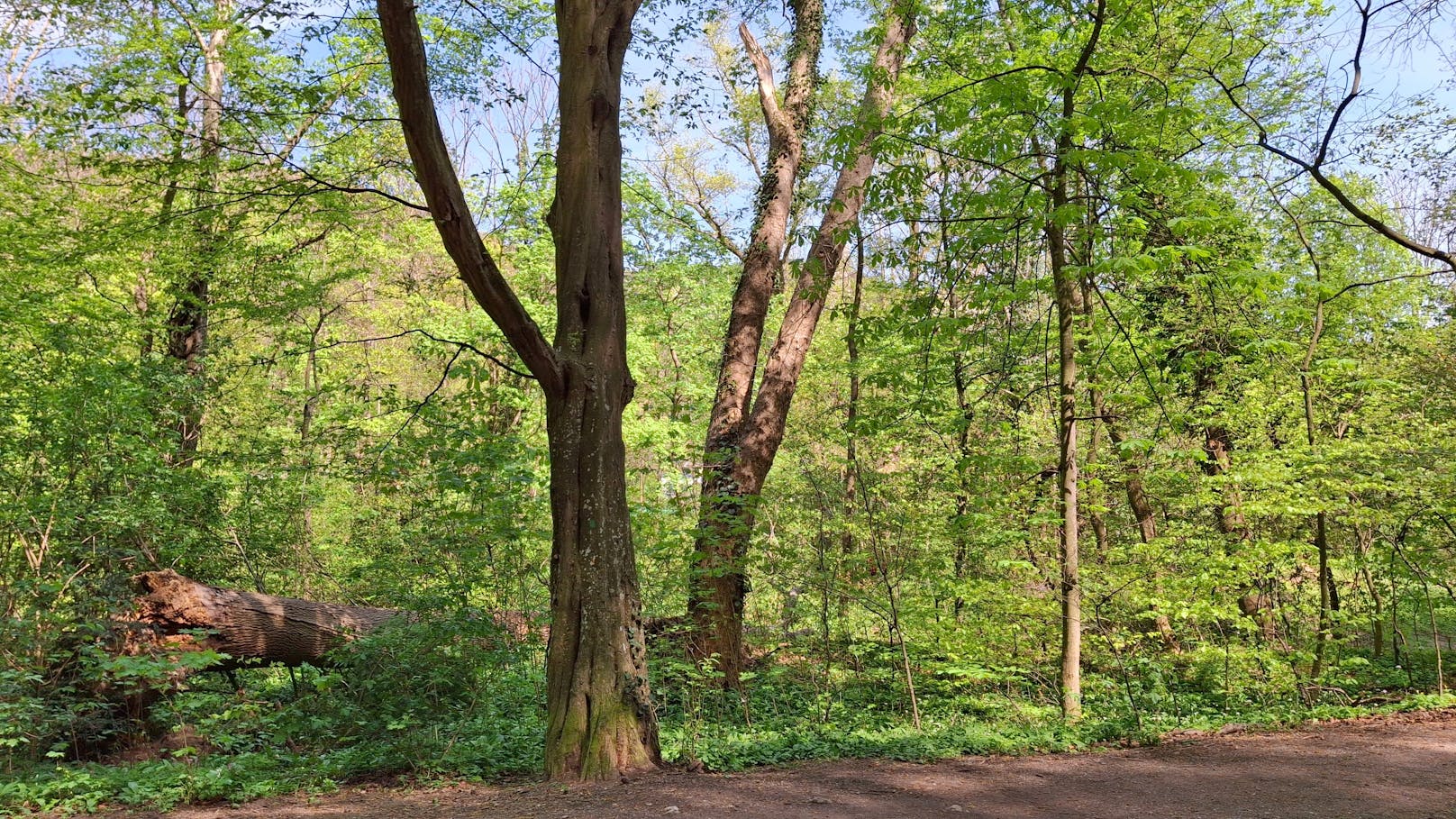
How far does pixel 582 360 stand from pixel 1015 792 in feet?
12.1

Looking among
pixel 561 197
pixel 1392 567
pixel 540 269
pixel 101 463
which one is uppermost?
pixel 540 269

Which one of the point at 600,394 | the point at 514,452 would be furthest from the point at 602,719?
the point at 514,452

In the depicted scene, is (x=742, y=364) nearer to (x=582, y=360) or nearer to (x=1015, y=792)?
(x=582, y=360)

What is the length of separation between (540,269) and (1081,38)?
10.5 metres

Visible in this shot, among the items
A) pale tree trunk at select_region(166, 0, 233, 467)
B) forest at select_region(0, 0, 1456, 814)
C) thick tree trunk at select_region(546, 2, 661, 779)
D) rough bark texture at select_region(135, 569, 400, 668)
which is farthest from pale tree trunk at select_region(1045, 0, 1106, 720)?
pale tree trunk at select_region(166, 0, 233, 467)

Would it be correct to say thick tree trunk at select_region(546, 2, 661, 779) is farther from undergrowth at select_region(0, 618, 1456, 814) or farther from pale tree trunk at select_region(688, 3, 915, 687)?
pale tree trunk at select_region(688, 3, 915, 687)

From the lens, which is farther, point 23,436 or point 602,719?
point 23,436

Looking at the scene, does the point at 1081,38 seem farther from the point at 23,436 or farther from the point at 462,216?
the point at 23,436

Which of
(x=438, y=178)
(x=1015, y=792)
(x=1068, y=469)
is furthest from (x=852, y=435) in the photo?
(x=438, y=178)

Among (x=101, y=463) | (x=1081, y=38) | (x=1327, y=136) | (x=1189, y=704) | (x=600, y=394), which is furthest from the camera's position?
(x=1189, y=704)

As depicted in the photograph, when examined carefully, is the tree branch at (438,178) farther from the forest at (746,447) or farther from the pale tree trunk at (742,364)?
the pale tree trunk at (742,364)

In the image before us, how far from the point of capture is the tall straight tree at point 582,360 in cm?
438

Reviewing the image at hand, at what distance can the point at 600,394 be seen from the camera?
5.16 m

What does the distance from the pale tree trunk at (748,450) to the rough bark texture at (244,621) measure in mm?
2831
